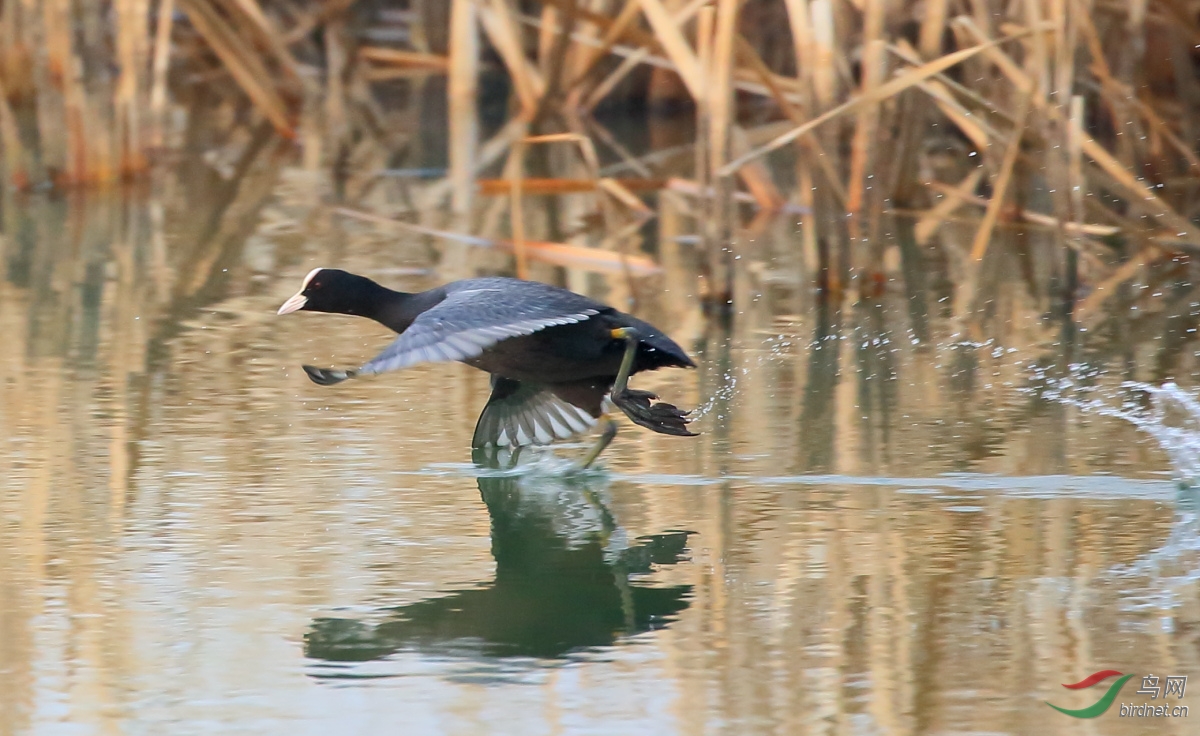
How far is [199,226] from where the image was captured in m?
8.08

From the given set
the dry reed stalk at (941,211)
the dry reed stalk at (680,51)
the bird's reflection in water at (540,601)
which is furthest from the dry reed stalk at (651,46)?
the bird's reflection in water at (540,601)

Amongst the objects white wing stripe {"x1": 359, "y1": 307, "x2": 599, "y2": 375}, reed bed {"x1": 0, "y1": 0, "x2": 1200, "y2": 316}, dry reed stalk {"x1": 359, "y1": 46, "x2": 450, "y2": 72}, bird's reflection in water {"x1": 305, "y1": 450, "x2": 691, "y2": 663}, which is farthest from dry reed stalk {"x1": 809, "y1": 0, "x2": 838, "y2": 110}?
dry reed stalk {"x1": 359, "y1": 46, "x2": 450, "y2": 72}

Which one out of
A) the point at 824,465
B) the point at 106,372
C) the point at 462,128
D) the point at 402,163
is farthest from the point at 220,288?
the point at 462,128

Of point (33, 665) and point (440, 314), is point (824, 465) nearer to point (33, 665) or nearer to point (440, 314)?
Answer: point (440, 314)

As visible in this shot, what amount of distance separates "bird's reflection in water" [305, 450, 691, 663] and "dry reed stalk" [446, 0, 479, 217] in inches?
225

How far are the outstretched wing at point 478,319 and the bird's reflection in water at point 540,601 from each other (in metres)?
0.40

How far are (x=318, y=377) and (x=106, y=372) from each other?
1.89 metres

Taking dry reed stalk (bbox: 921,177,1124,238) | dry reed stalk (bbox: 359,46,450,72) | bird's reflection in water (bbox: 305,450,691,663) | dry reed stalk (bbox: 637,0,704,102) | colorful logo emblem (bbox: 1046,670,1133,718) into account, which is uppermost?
dry reed stalk (bbox: 359,46,450,72)

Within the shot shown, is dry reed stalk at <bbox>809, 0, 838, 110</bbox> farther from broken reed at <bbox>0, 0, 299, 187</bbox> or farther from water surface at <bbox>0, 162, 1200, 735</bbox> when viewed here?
broken reed at <bbox>0, 0, 299, 187</bbox>

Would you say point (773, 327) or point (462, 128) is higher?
point (462, 128)

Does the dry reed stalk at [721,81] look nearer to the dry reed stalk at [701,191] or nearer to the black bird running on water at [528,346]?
the dry reed stalk at [701,191]

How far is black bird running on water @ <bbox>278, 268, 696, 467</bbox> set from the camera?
152 inches

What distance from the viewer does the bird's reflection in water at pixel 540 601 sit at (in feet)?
9.96

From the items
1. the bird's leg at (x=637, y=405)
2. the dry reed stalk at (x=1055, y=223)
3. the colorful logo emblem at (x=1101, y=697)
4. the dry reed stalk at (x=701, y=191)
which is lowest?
the colorful logo emblem at (x=1101, y=697)
